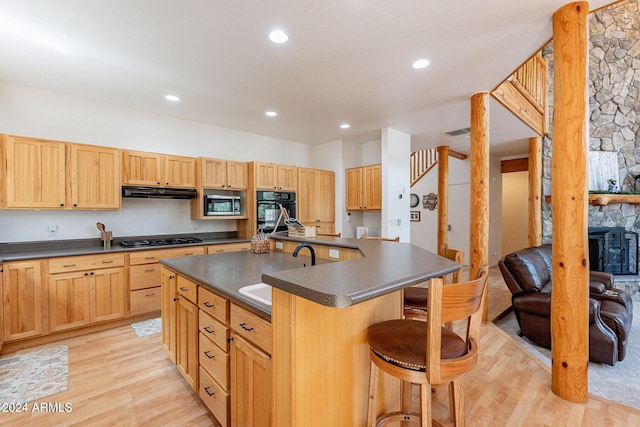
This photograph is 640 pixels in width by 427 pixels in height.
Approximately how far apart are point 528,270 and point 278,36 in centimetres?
350

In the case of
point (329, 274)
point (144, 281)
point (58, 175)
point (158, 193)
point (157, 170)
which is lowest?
point (144, 281)

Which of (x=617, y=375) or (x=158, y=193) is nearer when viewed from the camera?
(x=617, y=375)

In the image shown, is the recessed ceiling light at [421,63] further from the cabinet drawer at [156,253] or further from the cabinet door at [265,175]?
the cabinet drawer at [156,253]

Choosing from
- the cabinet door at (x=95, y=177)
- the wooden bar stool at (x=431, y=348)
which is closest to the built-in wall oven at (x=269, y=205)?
the cabinet door at (x=95, y=177)

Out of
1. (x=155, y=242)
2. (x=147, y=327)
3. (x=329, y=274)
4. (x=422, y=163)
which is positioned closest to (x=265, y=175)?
(x=155, y=242)

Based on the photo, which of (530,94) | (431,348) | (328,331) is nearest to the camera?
(431,348)

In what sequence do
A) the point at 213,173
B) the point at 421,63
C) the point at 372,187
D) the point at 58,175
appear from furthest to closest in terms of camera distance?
the point at 372,187, the point at 213,173, the point at 58,175, the point at 421,63

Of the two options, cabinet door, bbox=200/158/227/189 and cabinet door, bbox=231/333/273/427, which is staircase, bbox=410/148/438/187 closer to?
cabinet door, bbox=200/158/227/189

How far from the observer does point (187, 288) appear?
6.98 ft

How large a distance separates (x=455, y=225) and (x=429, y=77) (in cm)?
546

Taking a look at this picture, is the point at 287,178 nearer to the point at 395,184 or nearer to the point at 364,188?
the point at 364,188

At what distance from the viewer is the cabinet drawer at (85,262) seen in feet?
10.1

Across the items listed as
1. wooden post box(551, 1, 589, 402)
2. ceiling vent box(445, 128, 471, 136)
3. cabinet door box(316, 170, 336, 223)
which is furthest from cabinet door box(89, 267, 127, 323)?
ceiling vent box(445, 128, 471, 136)

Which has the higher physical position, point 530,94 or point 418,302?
point 530,94
